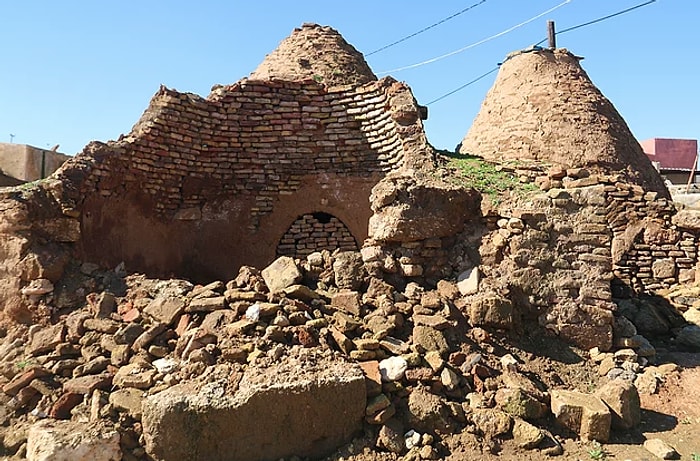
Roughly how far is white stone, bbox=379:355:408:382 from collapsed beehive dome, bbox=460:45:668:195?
23.2 ft

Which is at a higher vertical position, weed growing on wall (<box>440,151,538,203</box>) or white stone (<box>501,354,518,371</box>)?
weed growing on wall (<box>440,151,538,203</box>)

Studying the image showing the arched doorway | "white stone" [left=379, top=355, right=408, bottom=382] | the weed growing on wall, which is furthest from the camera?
the arched doorway

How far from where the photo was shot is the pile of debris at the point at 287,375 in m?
3.41

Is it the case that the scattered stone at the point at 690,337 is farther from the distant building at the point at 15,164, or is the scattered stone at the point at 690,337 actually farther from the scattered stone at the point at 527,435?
the distant building at the point at 15,164

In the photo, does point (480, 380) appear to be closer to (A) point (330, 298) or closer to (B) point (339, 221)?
(A) point (330, 298)

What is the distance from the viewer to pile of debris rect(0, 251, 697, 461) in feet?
11.2

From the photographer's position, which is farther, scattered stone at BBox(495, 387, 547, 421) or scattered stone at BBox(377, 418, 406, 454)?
scattered stone at BBox(495, 387, 547, 421)

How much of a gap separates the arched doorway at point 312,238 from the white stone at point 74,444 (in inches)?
183

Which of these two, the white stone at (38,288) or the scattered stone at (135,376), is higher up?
the white stone at (38,288)

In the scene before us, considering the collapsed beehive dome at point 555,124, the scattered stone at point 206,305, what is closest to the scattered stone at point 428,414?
the scattered stone at point 206,305

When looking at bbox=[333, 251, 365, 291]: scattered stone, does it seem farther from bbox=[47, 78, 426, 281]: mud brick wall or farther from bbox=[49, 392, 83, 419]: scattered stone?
bbox=[47, 78, 426, 281]: mud brick wall

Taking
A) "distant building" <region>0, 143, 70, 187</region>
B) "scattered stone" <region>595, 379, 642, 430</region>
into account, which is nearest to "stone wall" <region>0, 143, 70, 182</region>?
"distant building" <region>0, 143, 70, 187</region>

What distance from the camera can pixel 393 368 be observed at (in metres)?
3.90

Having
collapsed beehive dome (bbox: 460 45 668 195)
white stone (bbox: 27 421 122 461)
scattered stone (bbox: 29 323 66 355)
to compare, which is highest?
collapsed beehive dome (bbox: 460 45 668 195)
